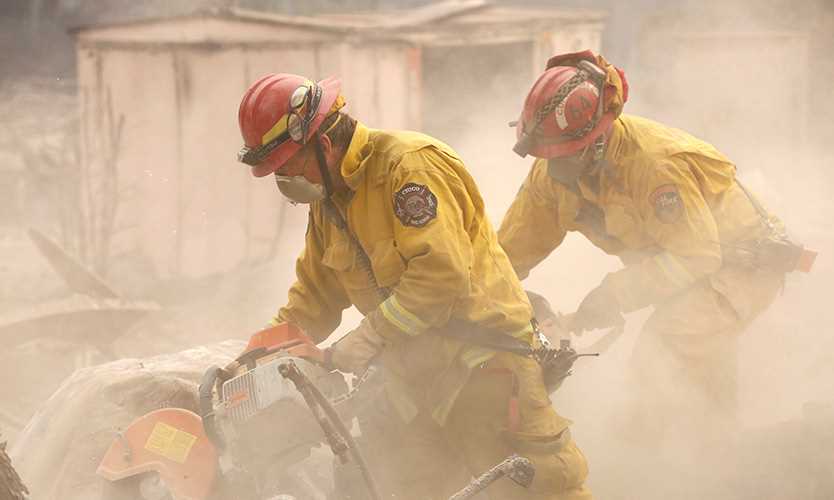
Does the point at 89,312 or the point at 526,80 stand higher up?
the point at 526,80

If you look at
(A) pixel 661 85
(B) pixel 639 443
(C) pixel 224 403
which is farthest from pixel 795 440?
(A) pixel 661 85

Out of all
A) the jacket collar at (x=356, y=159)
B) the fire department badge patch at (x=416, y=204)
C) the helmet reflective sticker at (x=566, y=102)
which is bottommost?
the fire department badge patch at (x=416, y=204)

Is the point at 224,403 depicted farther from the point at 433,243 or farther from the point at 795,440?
the point at 795,440

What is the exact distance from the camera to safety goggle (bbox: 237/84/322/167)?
304 cm

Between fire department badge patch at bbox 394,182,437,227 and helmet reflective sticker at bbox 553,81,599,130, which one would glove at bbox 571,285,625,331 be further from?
fire department badge patch at bbox 394,182,437,227

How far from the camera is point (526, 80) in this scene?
10.2 m

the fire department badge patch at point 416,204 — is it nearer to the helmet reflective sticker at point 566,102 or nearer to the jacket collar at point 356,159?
the jacket collar at point 356,159

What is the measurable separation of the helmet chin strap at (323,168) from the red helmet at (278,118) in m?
0.05

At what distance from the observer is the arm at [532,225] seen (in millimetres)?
4582

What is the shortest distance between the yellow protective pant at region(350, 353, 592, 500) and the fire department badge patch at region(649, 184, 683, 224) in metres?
1.15

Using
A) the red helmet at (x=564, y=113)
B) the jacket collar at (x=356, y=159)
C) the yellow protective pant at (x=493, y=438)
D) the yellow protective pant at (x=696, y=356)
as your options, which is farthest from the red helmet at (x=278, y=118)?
the yellow protective pant at (x=696, y=356)

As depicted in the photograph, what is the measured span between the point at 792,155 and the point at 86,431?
32.9 ft

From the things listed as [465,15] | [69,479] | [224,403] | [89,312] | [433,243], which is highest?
[465,15]

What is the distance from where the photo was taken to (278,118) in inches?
120
